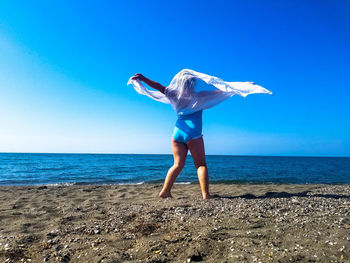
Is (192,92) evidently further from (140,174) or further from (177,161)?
(140,174)

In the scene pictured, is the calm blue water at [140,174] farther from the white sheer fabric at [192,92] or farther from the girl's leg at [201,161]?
the white sheer fabric at [192,92]

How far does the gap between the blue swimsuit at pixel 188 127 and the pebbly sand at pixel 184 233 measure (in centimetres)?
140

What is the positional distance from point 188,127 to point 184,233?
2484 mm

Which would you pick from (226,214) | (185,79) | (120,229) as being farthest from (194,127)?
(120,229)

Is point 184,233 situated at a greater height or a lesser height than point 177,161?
lesser

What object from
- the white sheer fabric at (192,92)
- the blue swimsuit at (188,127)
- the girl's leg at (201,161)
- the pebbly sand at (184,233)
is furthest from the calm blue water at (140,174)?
the pebbly sand at (184,233)

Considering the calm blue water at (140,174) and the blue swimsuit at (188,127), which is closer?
the blue swimsuit at (188,127)

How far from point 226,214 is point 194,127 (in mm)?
1960

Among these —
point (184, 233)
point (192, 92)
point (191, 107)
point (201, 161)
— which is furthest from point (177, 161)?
point (184, 233)

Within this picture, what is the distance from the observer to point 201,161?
486 cm

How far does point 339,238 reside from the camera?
7.99 ft

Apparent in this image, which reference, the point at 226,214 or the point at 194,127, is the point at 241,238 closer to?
the point at 226,214

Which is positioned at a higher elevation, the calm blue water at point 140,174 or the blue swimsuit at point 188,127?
the blue swimsuit at point 188,127

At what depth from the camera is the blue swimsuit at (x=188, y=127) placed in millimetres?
4781
